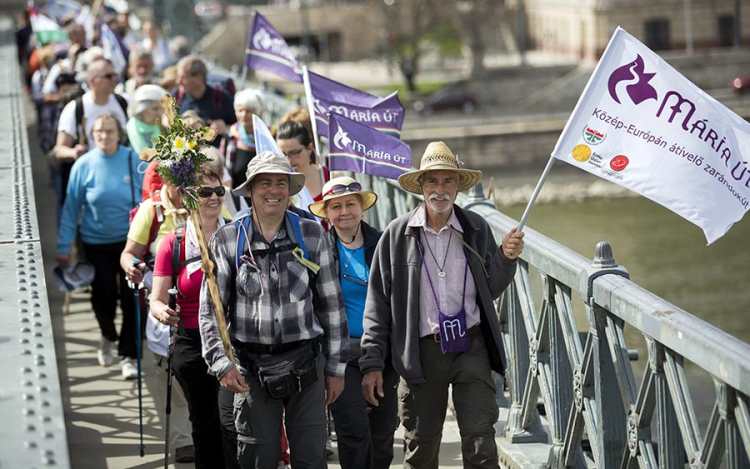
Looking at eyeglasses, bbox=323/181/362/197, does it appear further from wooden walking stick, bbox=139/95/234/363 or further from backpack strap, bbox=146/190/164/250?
backpack strap, bbox=146/190/164/250

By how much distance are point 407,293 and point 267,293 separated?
2.10 ft

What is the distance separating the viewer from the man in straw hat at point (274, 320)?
5711 mm

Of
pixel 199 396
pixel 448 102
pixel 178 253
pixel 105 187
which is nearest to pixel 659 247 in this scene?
pixel 448 102

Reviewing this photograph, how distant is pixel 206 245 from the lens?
603 centimetres

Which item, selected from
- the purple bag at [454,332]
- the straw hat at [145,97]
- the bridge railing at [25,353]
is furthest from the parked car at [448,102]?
Result: the purple bag at [454,332]

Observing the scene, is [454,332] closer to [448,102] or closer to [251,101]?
[251,101]

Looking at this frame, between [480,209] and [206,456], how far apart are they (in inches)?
77.4

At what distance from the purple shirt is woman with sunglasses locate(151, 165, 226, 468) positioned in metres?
1.08

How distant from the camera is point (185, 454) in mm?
7387

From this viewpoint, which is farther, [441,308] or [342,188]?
[342,188]

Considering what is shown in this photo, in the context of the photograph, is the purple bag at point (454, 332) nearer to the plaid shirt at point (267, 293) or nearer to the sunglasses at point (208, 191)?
the plaid shirt at point (267, 293)

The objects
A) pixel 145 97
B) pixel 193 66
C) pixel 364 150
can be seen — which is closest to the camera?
pixel 364 150

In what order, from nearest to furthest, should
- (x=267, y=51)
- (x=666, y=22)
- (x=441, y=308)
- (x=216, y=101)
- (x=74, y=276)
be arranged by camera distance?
(x=441, y=308)
(x=74, y=276)
(x=216, y=101)
(x=267, y=51)
(x=666, y=22)

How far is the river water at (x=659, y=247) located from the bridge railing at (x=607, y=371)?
2057cm
